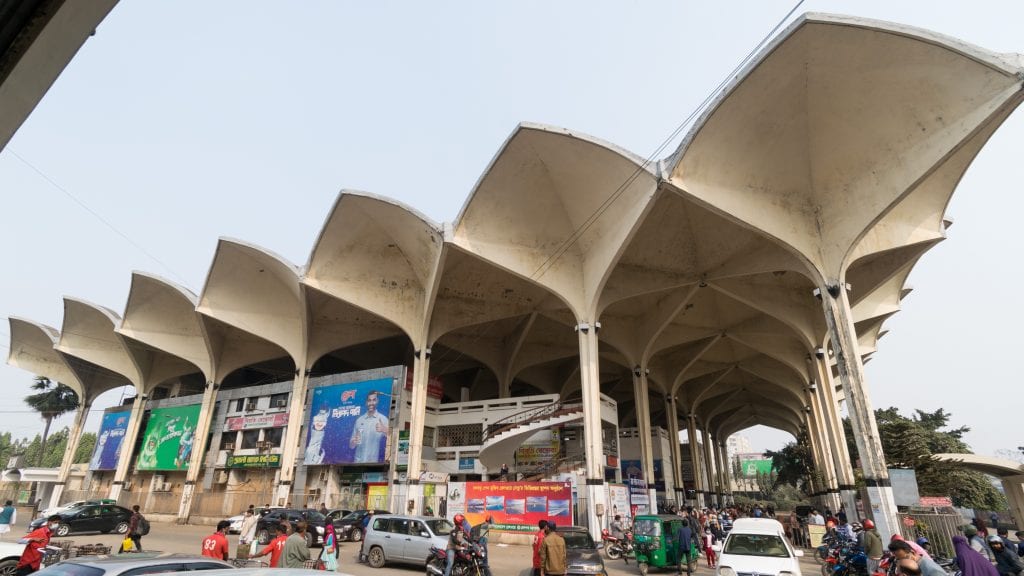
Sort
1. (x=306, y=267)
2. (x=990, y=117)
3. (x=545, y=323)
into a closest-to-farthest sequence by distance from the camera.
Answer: (x=990, y=117)
(x=306, y=267)
(x=545, y=323)

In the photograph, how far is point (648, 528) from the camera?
13492 millimetres

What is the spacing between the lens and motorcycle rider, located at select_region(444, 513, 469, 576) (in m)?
9.14

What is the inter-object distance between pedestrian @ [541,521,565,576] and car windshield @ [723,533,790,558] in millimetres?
4775

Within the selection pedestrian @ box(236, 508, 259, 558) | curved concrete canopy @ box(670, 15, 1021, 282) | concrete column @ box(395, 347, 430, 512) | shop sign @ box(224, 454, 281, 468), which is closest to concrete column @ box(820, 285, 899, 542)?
curved concrete canopy @ box(670, 15, 1021, 282)

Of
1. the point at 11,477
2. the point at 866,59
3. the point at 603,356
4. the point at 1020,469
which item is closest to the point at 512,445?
the point at 603,356

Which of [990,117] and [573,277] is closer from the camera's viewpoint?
[990,117]

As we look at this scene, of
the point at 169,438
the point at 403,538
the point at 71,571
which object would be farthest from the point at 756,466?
the point at 71,571

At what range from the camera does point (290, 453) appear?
30.1 m

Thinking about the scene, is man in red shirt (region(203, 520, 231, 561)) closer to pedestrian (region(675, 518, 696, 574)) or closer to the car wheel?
the car wheel

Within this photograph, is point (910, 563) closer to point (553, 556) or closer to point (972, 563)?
point (972, 563)

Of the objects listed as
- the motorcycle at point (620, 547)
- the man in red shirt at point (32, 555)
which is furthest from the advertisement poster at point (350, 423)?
the man in red shirt at point (32, 555)

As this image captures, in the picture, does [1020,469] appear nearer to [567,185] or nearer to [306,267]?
[567,185]

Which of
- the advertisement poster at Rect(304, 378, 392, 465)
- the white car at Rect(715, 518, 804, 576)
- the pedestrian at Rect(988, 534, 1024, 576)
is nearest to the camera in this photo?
the pedestrian at Rect(988, 534, 1024, 576)

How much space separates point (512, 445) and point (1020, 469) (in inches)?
1251
